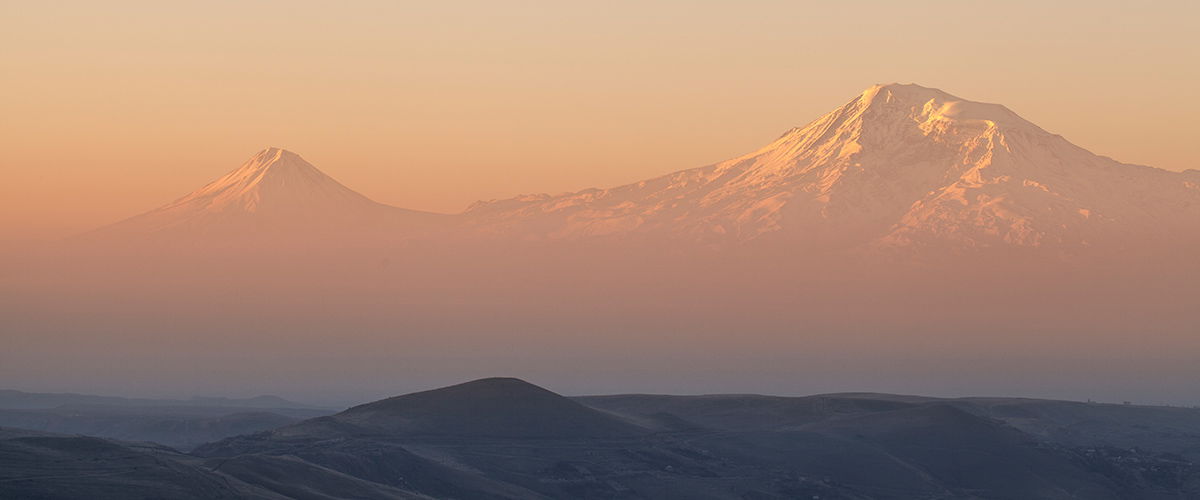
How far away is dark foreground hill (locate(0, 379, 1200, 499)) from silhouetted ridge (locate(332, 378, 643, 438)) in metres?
0.26

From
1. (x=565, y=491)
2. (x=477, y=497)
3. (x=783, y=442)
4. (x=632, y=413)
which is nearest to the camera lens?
(x=477, y=497)

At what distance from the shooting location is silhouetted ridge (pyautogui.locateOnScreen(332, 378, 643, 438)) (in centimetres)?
14238

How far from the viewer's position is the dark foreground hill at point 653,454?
99.2m

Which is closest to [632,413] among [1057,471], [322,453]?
[1057,471]

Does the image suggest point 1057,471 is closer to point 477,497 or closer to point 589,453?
point 589,453

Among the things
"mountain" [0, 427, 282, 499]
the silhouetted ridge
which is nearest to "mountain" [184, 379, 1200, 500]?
the silhouetted ridge

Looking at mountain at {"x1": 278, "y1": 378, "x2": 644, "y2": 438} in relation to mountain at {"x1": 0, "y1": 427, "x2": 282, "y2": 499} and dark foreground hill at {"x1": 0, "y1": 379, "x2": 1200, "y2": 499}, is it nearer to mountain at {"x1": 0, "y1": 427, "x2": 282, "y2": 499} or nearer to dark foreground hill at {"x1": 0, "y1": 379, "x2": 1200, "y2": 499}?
dark foreground hill at {"x1": 0, "y1": 379, "x2": 1200, "y2": 499}

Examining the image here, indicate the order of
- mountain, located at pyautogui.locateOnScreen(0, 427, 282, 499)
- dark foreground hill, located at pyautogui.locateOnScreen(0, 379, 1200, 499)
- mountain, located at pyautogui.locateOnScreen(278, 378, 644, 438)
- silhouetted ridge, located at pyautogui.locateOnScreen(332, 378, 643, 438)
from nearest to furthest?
mountain, located at pyautogui.locateOnScreen(0, 427, 282, 499)
dark foreground hill, located at pyautogui.locateOnScreen(0, 379, 1200, 499)
mountain, located at pyautogui.locateOnScreen(278, 378, 644, 438)
silhouetted ridge, located at pyautogui.locateOnScreen(332, 378, 643, 438)

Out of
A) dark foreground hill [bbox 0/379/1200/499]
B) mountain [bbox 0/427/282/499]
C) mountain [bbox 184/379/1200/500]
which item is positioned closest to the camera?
mountain [bbox 0/427/282/499]

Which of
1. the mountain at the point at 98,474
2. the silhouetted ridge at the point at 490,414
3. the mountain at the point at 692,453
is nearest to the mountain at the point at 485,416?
the silhouetted ridge at the point at 490,414

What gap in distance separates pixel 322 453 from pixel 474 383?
4027 cm

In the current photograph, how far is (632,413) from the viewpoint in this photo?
6654 inches

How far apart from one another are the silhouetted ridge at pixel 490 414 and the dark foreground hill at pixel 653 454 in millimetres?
257

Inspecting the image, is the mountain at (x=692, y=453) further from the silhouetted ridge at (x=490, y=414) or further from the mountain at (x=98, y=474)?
the mountain at (x=98, y=474)
